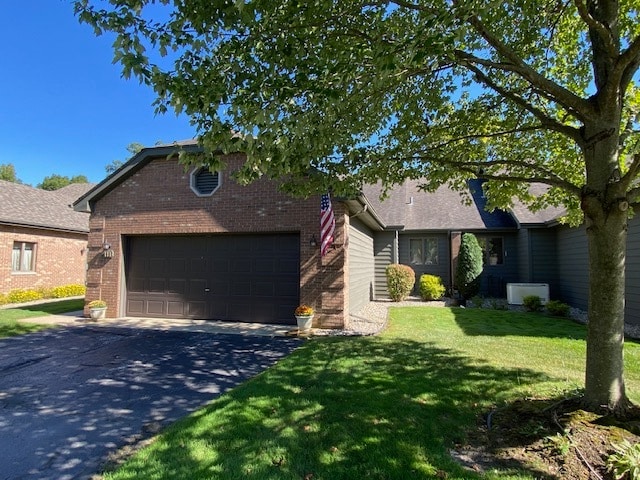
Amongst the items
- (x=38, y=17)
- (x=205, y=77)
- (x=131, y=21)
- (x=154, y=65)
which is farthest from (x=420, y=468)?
(x=38, y=17)

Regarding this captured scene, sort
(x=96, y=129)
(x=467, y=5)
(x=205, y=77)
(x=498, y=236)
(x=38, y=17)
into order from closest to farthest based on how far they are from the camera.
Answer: (x=467, y=5)
(x=205, y=77)
(x=38, y=17)
(x=498, y=236)
(x=96, y=129)

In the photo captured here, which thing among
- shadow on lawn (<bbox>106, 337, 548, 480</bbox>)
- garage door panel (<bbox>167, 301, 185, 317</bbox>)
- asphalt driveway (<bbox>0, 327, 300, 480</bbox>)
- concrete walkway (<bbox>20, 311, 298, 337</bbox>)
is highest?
garage door panel (<bbox>167, 301, 185, 317</bbox>)

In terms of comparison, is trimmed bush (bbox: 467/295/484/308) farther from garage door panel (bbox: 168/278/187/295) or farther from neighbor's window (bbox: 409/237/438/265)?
garage door panel (bbox: 168/278/187/295)

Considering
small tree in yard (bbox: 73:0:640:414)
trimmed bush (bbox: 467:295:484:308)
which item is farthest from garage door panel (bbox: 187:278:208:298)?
trimmed bush (bbox: 467:295:484:308)

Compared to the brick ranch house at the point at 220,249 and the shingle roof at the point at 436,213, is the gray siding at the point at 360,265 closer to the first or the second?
Result: the brick ranch house at the point at 220,249

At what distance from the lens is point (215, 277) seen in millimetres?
10594

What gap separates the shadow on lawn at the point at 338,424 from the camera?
3094 millimetres

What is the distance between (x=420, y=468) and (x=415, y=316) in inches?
332

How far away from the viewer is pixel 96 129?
94.9 ft

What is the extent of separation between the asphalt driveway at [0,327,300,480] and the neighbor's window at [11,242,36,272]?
946cm

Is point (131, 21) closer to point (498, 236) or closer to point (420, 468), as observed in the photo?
point (420, 468)

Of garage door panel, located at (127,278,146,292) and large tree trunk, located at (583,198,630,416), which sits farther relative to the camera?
garage door panel, located at (127,278,146,292)

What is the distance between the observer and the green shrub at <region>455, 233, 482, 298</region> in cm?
1434

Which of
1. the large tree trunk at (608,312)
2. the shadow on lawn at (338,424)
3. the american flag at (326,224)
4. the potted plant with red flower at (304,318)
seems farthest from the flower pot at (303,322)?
the large tree trunk at (608,312)
